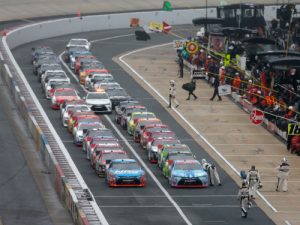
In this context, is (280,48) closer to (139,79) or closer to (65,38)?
(139,79)

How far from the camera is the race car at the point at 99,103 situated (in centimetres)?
7325

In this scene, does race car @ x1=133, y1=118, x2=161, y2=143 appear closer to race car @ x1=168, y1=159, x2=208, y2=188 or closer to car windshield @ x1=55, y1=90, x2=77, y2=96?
race car @ x1=168, y1=159, x2=208, y2=188

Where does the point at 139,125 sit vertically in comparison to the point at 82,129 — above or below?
below

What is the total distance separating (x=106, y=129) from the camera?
6344cm

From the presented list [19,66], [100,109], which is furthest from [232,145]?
[19,66]

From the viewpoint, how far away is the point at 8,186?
181ft

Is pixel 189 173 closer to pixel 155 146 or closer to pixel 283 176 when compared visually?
pixel 283 176

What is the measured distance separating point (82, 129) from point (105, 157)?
278 inches

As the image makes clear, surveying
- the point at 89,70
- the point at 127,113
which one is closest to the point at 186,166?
the point at 127,113

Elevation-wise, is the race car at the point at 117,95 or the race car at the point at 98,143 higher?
the race car at the point at 98,143

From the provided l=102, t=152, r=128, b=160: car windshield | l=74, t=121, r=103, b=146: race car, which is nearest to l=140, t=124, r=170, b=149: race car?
l=74, t=121, r=103, b=146: race car

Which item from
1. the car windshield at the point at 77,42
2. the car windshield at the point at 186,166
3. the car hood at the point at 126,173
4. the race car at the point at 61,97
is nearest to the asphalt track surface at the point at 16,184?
the race car at the point at 61,97

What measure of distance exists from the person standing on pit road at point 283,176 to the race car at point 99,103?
63.6 feet

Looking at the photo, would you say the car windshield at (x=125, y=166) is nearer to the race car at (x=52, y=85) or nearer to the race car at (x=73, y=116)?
the race car at (x=73, y=116)
